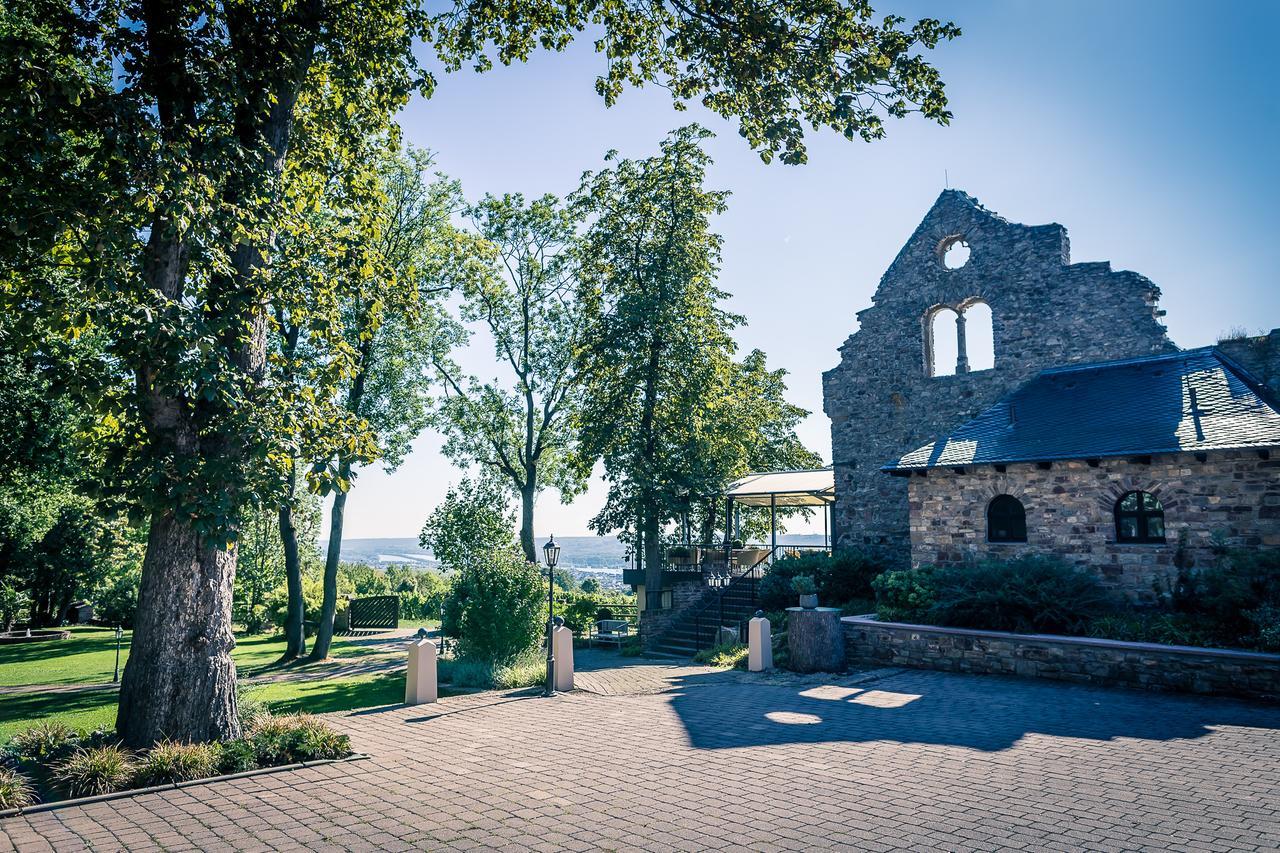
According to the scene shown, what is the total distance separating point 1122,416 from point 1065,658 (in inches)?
256

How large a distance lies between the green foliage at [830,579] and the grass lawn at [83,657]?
12768 mm

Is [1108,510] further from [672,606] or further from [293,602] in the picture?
[293,602]

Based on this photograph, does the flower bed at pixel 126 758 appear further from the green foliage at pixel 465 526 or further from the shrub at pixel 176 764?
the green foliage at pixel 465 526

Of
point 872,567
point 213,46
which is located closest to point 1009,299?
point 872,567

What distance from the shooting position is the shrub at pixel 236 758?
7.90 m

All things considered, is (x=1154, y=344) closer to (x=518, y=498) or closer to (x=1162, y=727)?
(x=1162, y=727)

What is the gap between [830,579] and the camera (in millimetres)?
20703

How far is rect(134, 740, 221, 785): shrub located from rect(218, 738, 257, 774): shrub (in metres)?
0.06

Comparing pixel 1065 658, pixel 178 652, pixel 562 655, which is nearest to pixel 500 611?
pixel 562 655

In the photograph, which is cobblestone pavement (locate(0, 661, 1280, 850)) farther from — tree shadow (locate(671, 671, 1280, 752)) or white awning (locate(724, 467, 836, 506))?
white awning (locate(724, 467, 836, 506))

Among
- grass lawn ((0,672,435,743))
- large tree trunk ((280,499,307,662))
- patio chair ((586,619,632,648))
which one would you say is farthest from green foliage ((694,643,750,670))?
large tree trunk ((280,499,307,662))

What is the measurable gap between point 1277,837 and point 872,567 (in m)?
15.4

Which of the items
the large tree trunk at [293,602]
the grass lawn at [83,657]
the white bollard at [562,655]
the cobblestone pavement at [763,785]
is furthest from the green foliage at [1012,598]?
the large tree trunk at [293,602]

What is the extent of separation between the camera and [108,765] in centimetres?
731
